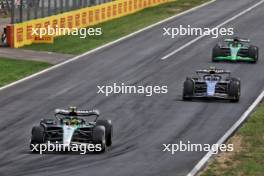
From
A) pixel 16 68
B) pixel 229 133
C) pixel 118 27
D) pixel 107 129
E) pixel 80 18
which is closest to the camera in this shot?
pixel 107 129

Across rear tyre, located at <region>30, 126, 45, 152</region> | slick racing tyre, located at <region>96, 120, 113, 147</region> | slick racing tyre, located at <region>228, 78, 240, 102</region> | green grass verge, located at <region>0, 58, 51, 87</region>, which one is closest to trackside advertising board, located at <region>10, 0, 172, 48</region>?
green grass verge, located at <region>0, 58, 51, 87</region>

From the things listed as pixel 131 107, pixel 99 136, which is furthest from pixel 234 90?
pixel 99 136

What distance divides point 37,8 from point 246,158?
30903 millimetres

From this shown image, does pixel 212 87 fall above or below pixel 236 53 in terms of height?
below

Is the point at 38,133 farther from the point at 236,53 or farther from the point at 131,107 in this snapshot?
the point at 236,53

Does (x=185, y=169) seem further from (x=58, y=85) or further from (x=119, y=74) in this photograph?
(x=119, y=74)

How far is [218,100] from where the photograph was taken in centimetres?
3294

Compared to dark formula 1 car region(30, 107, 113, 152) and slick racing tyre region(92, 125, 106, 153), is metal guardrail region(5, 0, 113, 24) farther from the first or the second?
slick racing tyre region(92, 125, 106, 153)

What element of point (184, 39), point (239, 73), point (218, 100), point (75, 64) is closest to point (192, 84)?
point (218, 100)

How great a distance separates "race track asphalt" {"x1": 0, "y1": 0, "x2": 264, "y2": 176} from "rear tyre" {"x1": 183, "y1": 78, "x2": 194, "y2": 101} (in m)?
0.31

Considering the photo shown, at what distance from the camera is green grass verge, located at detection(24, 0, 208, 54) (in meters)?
49.5

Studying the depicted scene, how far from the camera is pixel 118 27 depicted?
58.1 metres

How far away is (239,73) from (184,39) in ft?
41.6

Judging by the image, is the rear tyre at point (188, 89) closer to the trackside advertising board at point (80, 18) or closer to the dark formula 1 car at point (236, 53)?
the dark formula 1 car at point (236, 53)
